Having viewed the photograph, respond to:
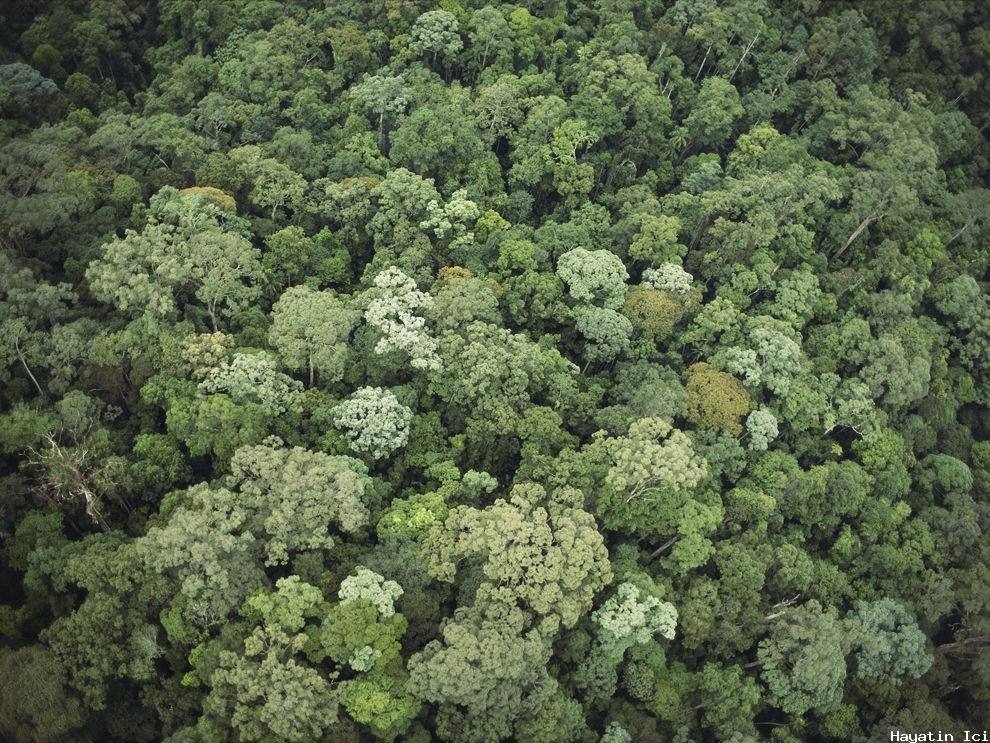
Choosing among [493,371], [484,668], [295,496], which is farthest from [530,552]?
[295,496]

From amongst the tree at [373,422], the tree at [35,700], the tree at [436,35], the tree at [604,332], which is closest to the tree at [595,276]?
the tree at [604,332]

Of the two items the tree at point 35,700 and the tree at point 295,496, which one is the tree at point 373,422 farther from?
the tree at point 35,700

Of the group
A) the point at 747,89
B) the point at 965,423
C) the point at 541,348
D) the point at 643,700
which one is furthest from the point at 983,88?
the point at 643,700

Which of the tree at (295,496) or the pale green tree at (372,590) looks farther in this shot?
the tree at (295,496)

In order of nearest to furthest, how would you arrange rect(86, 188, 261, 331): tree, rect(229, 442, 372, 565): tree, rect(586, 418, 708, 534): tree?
rect(229, 442, 372, 565): tree
rect(586, 418, 708, 534): tree
rect(86, 188, 261, 331): tree

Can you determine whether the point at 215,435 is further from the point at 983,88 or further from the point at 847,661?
the point at 983,88

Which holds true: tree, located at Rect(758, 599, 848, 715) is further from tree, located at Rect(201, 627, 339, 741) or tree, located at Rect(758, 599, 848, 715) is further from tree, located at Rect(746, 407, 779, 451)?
tree, located at Rect(201, 627, 339, 741)

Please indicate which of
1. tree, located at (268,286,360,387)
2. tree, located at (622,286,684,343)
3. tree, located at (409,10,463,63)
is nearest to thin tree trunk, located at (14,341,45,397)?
tree, located at (268,286,360,387)
